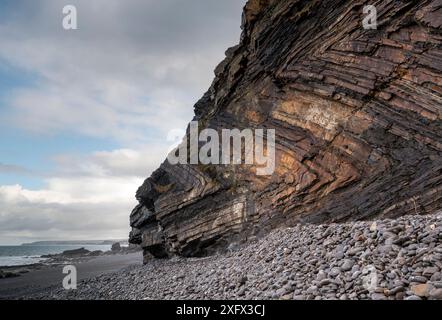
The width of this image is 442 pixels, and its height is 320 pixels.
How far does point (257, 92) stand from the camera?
26.1 m

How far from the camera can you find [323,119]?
21.3m

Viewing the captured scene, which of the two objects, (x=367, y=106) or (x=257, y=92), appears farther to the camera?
(x=257, y=92)

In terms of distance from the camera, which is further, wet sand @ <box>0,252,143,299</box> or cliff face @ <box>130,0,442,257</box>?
wet sand @ <box>0,252,143,299</box>

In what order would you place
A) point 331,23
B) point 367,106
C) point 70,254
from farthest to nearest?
point 70,254 < point 331,23 < point 367,106

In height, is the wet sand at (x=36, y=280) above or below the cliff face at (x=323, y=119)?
below

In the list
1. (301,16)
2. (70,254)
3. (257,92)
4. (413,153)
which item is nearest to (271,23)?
(301,16)

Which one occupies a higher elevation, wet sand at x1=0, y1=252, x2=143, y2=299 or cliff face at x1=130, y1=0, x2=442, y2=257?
cliff face at x1=130, y1=0, x2=442, y2=257

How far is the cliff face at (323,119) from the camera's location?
17.3 metres

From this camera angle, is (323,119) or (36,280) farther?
(36,280)

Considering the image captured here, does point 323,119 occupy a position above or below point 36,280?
above

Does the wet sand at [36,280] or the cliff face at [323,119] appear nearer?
the cliff face at [323,119]

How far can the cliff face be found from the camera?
17.3 meters

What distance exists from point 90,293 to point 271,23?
69.8ft
